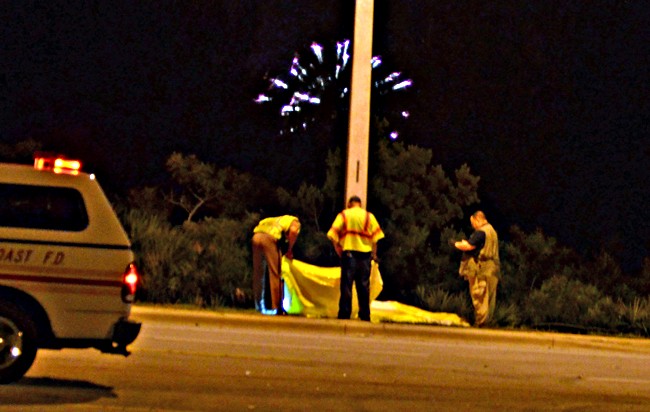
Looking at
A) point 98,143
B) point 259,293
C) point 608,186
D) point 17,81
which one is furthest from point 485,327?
point 17,81

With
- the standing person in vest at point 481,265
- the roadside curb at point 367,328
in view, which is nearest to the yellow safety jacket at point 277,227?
the roadside curb at point 367,328

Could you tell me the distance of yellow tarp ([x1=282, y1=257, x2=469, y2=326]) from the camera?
1772cm

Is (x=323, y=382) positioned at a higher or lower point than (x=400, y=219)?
lower

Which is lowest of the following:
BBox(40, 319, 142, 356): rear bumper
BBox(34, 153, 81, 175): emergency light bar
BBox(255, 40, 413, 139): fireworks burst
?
BBox(40, 319, 142, 356): rear bumper

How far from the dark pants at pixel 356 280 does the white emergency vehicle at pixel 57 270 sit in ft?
25.9

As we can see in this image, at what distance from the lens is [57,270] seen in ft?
30.0

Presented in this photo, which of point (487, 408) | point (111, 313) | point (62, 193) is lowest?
point (487, 408)

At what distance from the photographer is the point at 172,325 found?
635 inches

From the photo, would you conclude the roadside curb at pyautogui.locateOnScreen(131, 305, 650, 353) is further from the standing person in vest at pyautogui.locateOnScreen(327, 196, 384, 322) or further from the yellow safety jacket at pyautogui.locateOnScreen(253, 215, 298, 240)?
the yellow safety jacket at pyautogui.locateOnScreen(253, 215, 298, 240)

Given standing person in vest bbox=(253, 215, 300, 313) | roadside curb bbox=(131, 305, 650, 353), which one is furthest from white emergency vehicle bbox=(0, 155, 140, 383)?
standing person in vest bbox=(253, 215, 300, 313)

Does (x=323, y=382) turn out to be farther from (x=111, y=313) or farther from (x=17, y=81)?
(x=17, y=81)

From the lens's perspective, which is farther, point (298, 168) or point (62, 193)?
point (298, 168)

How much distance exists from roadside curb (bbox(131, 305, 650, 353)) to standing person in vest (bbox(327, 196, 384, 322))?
0.44 m

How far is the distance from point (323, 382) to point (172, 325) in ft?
17.9
